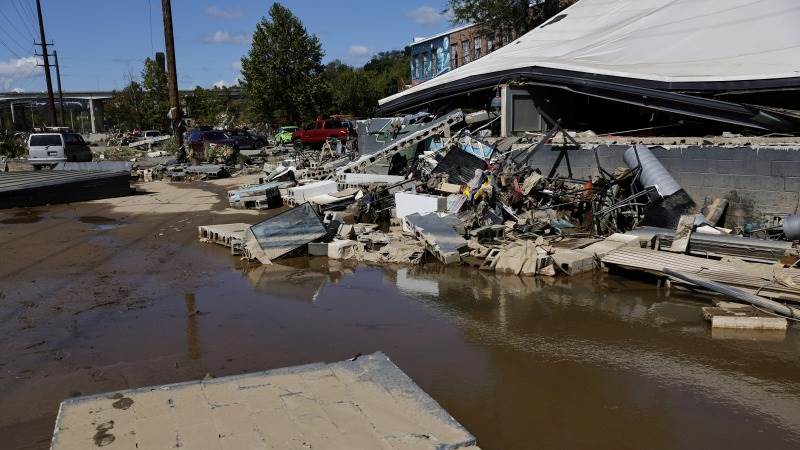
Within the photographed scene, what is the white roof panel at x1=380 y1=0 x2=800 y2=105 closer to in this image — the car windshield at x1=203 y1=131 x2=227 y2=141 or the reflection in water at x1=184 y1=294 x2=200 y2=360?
the reflection in water at x1=184 y1=294 x2=200 y2=360

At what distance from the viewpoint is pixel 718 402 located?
4.66m

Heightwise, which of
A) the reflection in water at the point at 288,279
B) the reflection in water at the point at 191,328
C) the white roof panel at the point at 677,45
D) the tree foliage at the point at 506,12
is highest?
the tree foliage at the point at 506,12

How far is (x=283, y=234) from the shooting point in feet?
31.2

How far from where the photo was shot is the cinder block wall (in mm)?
8930

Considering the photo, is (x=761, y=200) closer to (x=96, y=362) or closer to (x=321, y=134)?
(x=96, y=362)

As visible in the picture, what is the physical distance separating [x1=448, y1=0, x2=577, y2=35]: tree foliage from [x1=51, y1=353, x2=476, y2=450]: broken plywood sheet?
92.4 feet

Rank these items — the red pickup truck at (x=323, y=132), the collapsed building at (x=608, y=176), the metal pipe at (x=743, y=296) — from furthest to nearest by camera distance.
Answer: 1. the red pickup truck at (x=323, y=132)
2. the collapsed building at (x=608, y=176)
3. the metal pipe at (x=743, y=296)

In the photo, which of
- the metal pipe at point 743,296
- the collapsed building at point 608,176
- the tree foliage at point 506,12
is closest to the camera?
the metal pipe at point 743,296

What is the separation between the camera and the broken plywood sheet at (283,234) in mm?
9359

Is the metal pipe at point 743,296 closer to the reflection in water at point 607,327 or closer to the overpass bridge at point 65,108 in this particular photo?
the reflection in water at point 607,327

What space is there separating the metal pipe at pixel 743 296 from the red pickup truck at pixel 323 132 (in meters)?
26.6

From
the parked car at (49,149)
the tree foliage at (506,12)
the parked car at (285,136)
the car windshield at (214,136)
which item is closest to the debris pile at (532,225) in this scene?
the parked car at (49,149)

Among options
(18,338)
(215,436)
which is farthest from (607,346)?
(18,338)

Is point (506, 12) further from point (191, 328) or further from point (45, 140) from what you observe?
point (191, 328)
